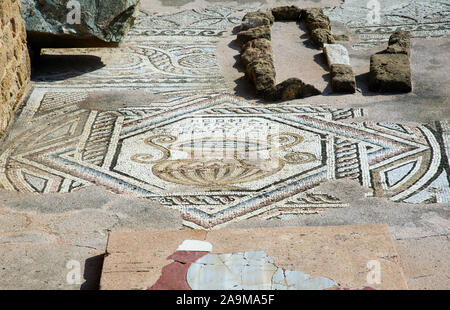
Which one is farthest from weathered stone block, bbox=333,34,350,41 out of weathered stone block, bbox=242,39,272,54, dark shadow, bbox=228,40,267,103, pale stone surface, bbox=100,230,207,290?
pale stone surface, bbox=100,230,207,290

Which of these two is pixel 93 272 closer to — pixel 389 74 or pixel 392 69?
pixel 389 74

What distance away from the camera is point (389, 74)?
511 cm

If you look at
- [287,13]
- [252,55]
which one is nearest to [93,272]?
[252,55]

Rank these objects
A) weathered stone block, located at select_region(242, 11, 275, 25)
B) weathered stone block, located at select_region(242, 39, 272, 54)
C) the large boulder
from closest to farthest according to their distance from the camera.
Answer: the large boulder → weathered stone block, located at select_region(242, 39, 272, 54) → weathered stone block, located at select_region(242, 11, 275, 25)

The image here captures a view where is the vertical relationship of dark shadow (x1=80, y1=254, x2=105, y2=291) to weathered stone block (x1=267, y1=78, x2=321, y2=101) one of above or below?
above

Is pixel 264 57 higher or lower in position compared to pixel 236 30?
higher

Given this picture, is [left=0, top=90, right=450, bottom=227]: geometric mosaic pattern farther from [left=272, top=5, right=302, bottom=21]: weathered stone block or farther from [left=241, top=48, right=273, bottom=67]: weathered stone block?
[left=272, top=5, right=302, bottom=21]: weathered stone block

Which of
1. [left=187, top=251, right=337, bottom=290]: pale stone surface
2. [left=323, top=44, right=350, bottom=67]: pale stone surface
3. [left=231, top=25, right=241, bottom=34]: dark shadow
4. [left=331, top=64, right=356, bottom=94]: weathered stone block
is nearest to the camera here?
[left=187, top=251, right=337, bottom=290]: pale stone surface

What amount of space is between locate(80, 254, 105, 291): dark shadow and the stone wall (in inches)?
71.4

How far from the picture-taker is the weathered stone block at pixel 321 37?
6121 mm

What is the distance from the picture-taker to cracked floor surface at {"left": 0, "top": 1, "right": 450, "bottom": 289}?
321cm

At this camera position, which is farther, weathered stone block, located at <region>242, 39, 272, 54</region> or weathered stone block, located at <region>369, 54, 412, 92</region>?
weathered stone block, located at <region>242, 39, 272, 54</region>

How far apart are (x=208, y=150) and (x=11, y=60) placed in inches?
67.6

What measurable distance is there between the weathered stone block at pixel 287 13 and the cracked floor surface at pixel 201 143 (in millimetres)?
711
